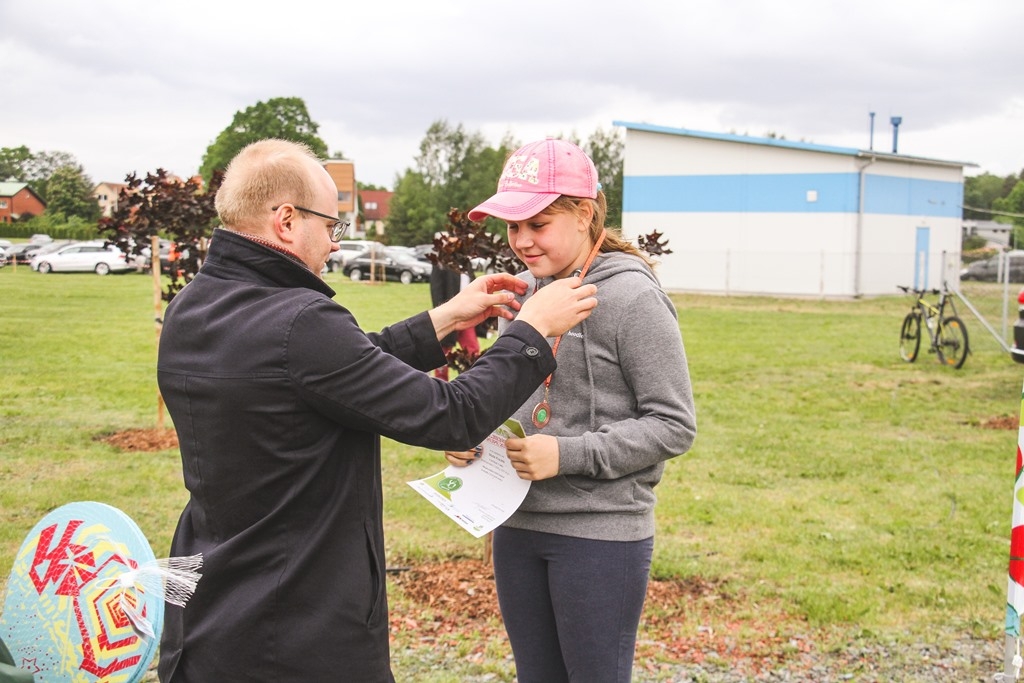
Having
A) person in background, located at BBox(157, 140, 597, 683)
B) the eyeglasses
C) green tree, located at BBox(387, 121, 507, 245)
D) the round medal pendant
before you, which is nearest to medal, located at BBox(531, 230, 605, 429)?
the round medal pendant

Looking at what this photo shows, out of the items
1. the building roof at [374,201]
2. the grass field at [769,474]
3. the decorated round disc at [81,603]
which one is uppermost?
the building roof at [374,201]

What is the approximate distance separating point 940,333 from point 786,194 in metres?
18.1

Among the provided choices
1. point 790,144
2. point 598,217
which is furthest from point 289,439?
point 790,144

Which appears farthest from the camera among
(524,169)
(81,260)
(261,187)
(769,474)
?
(81,260)

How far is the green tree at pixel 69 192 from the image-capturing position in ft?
20.5

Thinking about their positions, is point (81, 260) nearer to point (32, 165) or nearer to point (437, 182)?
point (32, 165)

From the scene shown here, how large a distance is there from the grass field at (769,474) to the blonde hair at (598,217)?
2981 mm

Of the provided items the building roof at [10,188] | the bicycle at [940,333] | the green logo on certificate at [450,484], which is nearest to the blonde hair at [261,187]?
the green logo on certificate at [450,484]

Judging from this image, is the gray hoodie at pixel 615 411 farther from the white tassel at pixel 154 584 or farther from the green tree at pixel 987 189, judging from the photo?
the green tree at pixel 987 189

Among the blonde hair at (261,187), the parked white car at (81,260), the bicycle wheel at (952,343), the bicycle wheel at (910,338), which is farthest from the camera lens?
the bicycle wheel at (910,338)

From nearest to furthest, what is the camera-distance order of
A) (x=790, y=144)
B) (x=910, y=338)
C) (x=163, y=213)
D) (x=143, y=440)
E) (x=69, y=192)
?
(x=69, y=192)
(x=163, y=213)
(x=143, y=440)
(x=910, y=338)
(x=790, y=144)

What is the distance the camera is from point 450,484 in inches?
93.8

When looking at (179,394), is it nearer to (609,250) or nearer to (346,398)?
(346,398)

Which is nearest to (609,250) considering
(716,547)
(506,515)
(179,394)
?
(506,515)
